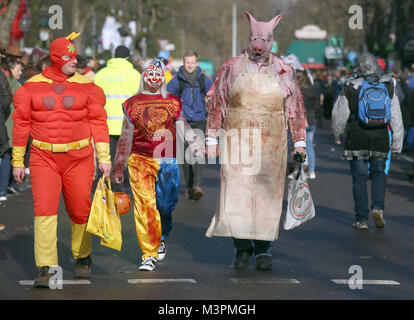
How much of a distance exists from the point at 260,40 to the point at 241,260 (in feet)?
6.11

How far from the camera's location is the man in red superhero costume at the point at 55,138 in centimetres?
722

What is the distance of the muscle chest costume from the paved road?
44cm

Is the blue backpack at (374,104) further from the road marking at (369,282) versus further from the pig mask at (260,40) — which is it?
the road marking at (369,282)

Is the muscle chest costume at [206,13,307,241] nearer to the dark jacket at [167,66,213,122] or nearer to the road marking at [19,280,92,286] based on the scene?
the road marking at [19,280,92,286]

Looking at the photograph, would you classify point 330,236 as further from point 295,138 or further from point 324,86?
point 324,86

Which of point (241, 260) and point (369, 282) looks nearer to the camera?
point (369, 282)

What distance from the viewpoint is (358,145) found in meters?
10.2

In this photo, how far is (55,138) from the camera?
285 inches

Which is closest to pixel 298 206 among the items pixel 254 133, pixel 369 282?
pixel 254 133

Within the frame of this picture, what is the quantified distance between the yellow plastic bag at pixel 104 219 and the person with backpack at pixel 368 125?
11.2 feet

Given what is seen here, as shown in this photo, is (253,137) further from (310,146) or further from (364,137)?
(310,146)

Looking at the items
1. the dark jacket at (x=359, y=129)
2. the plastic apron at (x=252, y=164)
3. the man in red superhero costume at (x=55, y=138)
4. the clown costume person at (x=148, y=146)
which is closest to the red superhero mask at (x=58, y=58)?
the man in red superhero costume at (x=55, y=138)
